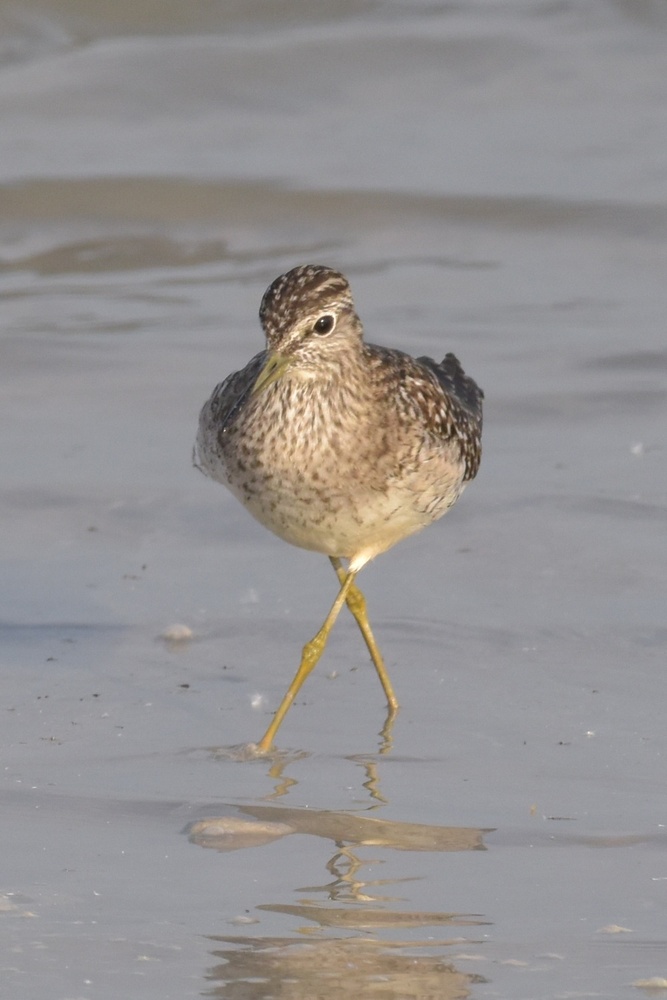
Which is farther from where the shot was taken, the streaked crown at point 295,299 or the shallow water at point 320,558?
the streaked crown at point 295,299

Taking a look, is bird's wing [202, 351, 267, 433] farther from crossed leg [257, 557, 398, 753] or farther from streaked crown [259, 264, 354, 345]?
crossed leg [257, 557, 398, 753]

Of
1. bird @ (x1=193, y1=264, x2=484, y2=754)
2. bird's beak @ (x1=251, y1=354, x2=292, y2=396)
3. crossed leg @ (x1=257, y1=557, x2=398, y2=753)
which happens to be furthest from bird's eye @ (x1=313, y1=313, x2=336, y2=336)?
crossed leg @ (x1=257, y1=557, x2=398, y2=753)

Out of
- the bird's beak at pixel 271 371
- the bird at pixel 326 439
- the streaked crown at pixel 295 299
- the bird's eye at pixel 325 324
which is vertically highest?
the streaked crown at pixel 295 299

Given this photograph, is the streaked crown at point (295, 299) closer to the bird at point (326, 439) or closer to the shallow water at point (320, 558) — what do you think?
the bird at point (326, 439)

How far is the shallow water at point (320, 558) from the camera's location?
4.68 metres

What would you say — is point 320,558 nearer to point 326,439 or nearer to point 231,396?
point 231,396

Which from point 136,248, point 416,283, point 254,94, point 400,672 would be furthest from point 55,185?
point 400,672

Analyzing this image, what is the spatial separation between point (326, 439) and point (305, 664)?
0.86m

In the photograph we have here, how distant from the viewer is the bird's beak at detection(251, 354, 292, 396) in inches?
229

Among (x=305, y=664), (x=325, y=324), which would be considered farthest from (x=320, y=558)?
(x=325, y=324)

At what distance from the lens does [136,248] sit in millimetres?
12883

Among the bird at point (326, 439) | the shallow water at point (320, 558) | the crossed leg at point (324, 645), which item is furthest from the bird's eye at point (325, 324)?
the shallow water at point (320, 558)

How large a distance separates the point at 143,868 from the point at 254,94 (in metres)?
10.9

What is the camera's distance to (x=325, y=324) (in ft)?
19.9
